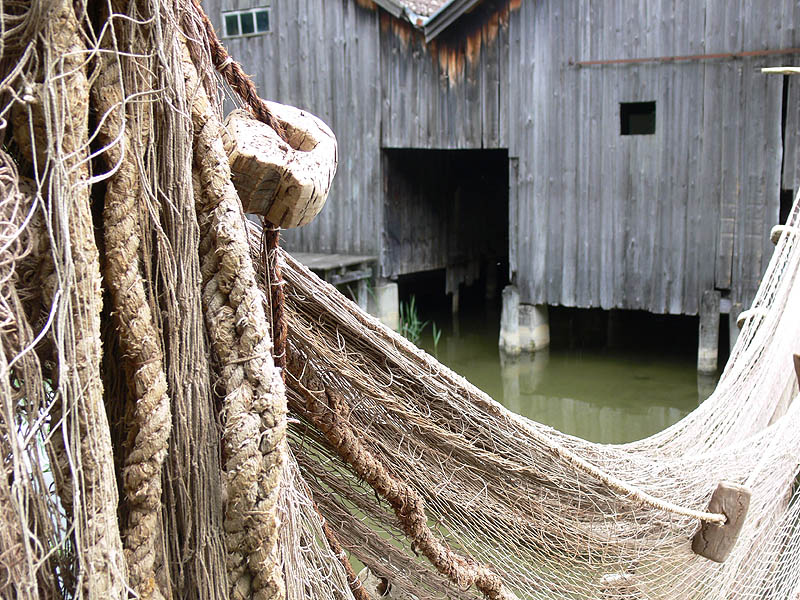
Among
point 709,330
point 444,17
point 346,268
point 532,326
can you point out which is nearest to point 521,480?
point 709,330

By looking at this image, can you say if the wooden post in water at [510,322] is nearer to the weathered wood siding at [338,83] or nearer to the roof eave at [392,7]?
the weathered wood siding at [338,83]

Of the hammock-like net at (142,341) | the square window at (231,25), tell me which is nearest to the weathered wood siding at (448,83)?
the square window at (231,25)

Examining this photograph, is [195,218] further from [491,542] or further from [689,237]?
[689,237]

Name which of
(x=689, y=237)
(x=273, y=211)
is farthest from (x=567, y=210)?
(x=273, y=211)

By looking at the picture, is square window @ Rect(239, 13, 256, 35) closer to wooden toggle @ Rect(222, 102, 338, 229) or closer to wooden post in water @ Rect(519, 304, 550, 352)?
wooden post in water @ Rect(519, 304, 550, 352)

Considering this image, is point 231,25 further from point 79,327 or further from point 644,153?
point 79,327

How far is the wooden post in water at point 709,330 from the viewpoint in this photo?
8062mm

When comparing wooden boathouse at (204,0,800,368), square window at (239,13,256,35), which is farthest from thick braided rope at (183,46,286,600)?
square window at (239,13,256,35)

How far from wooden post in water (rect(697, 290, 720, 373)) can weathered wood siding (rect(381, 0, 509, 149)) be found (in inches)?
103

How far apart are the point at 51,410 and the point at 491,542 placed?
1.55m

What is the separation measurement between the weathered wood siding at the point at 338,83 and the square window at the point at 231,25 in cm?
11

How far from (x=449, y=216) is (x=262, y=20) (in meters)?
3.38

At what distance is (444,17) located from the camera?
8633mm

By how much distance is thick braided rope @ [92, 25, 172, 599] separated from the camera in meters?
1.25
